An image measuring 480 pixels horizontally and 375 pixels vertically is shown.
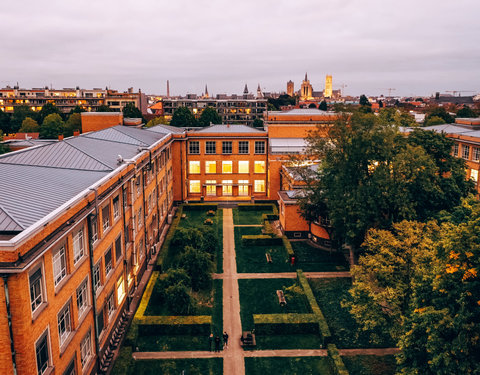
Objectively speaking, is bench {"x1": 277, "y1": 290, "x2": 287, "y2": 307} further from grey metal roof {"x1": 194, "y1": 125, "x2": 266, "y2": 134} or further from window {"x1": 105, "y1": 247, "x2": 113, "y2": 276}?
grey metal roof {"x1": 194, "y1": 125, "x2": 266, "y2": 134}

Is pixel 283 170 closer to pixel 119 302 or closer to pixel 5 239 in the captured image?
pixel 119 302

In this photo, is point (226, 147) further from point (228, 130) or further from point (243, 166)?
point (243, 166)

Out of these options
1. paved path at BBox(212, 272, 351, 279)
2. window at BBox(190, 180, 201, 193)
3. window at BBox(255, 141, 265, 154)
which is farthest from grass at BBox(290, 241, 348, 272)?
window at BBox(190, 180, 201, 193)

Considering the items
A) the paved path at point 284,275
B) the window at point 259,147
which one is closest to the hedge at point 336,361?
the paved path at point 284,275

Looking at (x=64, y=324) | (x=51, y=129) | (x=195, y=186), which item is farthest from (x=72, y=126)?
(x=64, y=324)

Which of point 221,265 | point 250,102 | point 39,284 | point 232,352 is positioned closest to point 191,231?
point 221,265

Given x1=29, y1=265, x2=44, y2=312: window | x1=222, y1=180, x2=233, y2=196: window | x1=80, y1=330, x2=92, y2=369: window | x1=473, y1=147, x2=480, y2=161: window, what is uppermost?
x1=473, y1=147, x2=480, y2=161: window

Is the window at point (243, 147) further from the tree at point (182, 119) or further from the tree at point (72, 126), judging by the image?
the tree at point (72, 126)
